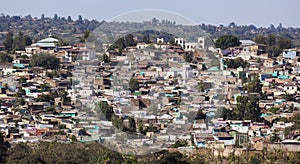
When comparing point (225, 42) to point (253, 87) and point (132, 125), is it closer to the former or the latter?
point (253, 87)

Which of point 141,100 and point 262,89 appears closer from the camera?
point 141,100

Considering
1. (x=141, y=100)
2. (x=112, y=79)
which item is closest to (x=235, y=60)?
(x=112, y=79)

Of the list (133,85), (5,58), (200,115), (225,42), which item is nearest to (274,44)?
(225,42)

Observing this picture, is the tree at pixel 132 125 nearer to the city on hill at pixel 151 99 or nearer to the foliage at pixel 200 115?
the city on hill at pixel 151 99

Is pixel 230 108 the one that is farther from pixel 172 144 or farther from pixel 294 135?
pixel 172 144

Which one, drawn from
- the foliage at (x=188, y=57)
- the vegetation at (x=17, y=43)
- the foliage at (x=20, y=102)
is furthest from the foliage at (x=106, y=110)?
the vegetation at (x=17, y=43)

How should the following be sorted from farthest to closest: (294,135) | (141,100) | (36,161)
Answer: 1. (141,100)
2. (294,135)
3. (36,161)
